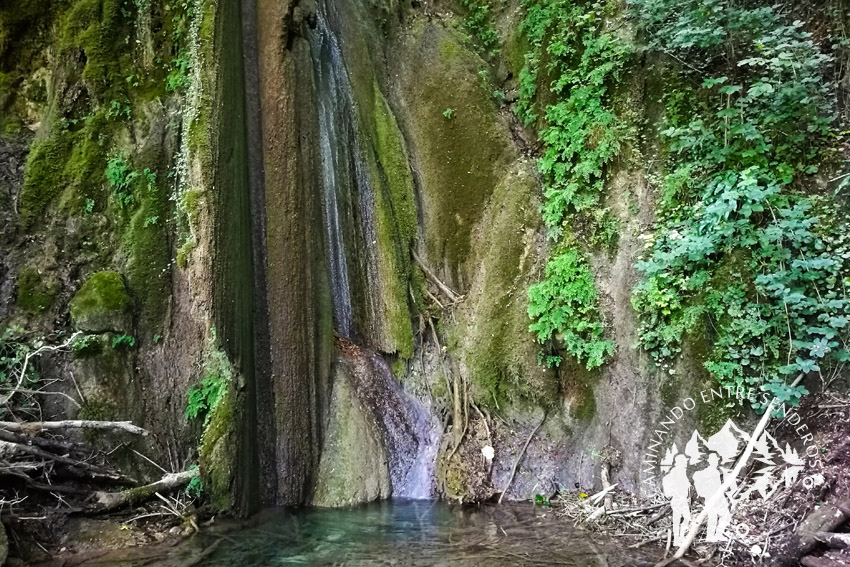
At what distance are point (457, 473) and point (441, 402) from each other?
105 centimetres

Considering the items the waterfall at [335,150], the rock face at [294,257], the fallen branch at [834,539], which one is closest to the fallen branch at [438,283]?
the rock face at [294,257]

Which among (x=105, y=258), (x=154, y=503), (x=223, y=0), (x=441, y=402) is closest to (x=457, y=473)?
(x=441, y=402)

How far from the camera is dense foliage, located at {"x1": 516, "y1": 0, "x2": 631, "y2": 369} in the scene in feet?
21.0

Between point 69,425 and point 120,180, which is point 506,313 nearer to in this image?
point 120,180

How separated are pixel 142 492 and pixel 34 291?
2270 mm

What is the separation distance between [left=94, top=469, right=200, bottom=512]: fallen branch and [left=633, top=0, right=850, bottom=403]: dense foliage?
189 inches

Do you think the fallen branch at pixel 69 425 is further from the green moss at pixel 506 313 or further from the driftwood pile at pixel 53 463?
the green moss at pixel 506 313

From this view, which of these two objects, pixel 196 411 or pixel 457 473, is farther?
pixel 457 473

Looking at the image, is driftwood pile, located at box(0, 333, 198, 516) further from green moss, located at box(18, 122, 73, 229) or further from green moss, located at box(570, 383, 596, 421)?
green moss, located at box(570, 383, 596, 421)

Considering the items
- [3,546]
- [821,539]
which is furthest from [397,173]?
[821,539]

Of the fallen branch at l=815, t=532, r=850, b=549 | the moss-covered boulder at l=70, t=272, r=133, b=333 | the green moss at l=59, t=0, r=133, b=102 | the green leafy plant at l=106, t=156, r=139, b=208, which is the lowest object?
the fallen branch at l=815, t=532, r=850, b=549

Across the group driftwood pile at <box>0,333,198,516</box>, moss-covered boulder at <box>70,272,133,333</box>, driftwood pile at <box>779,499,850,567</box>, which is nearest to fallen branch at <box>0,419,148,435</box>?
driftwood pile at <box>0,333,198,516</box>

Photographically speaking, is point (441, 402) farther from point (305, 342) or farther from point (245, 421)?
point (245, 421)

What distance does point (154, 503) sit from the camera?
204 inches
